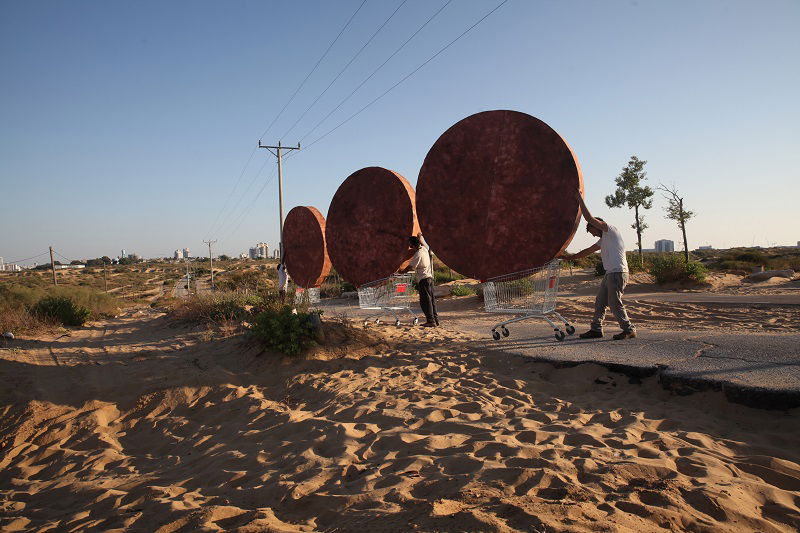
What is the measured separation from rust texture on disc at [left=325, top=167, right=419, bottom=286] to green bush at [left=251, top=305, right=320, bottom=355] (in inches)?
111

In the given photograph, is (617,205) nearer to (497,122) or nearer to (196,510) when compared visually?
(497,122)

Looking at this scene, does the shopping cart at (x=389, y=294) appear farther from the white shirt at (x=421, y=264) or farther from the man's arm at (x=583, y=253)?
the man's arm at (x=583, y=253)

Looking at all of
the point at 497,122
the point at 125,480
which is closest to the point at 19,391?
the point at 125,480

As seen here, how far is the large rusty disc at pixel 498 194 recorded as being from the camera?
23.1 feet

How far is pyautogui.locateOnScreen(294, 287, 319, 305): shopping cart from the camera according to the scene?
Answer: 9145mm

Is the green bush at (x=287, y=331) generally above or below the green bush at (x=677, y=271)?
below

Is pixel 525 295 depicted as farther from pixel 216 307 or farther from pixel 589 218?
pixel 216 307

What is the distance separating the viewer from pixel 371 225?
10.7 m

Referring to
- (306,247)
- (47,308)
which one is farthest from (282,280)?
(47,308)

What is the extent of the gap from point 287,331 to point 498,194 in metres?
4.08

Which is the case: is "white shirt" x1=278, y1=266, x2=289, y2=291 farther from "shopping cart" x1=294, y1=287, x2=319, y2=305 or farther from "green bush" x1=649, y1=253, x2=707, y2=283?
"green bush" x1=649, y1=253, x2=707, y2=283

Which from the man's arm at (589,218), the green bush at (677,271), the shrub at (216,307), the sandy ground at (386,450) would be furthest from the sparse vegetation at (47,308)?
the green bush at (677,271)

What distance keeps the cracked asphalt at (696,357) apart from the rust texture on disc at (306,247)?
20.6 ft

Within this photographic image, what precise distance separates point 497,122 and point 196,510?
686 centimetres
